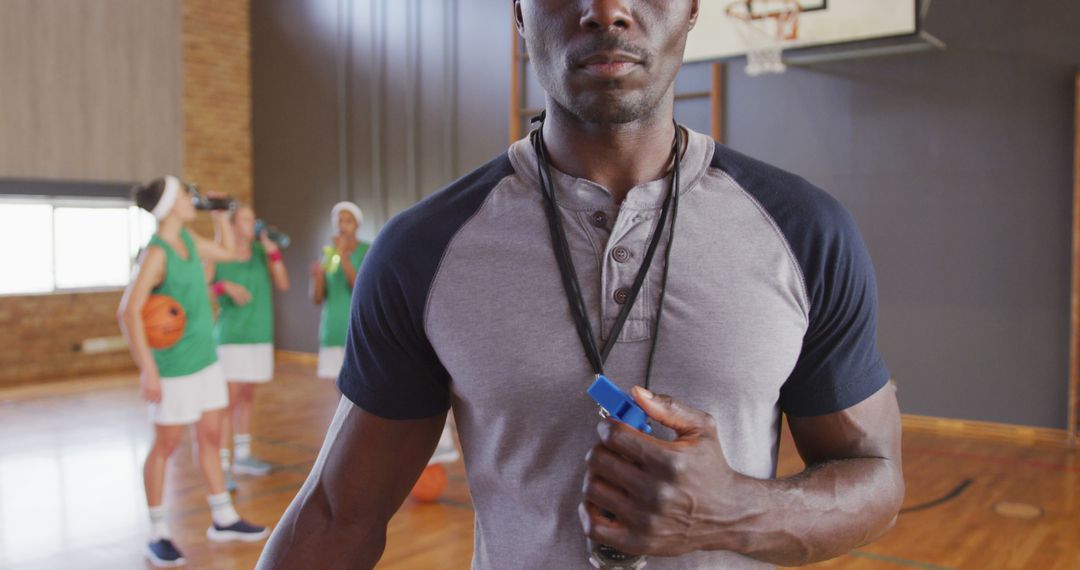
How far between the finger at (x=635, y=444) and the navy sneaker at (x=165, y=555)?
3.30 metres

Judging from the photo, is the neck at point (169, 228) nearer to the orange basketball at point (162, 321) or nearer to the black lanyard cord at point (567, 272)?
the orange basketball at point (162, 321)

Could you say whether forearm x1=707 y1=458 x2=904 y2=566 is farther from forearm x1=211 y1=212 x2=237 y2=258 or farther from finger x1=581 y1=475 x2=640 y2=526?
forearm x1=211 y1=212 x2=237 y2=258

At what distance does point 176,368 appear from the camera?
373cm

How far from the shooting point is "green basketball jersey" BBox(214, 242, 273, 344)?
4875mm

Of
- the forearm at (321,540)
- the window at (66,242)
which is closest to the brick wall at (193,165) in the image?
the window at (66,242)

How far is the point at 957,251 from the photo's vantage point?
19.8 feet

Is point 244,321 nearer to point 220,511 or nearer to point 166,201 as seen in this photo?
point 166,201

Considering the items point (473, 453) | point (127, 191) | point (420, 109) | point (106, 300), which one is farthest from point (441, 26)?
point (473, 453)

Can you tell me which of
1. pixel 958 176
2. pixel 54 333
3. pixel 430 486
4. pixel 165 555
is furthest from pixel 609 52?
pixel 54 333

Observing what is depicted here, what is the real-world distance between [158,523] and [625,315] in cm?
331

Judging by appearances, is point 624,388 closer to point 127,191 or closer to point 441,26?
point 441,26

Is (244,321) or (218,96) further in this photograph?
(218,96)

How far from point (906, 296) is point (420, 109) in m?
4.69

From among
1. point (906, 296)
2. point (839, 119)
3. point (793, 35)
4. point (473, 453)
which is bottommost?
point (906, 296)
